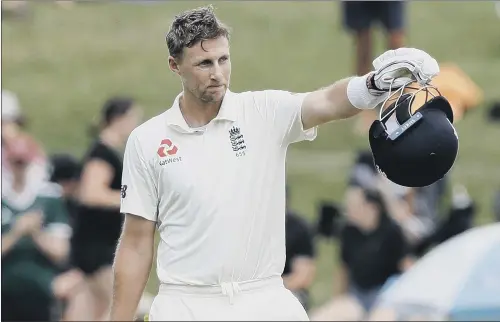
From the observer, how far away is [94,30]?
19.6 m

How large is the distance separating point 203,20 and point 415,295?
138 inches

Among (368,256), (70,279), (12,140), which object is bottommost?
(70,279)

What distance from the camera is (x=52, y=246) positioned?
36.4 ft

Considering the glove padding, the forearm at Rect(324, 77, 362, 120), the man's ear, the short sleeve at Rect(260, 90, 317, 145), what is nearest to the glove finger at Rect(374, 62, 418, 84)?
the glove padding

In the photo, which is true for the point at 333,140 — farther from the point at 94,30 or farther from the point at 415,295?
the point at 415,295

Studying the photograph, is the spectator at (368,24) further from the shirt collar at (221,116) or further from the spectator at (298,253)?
the shirt collar at (221,116)

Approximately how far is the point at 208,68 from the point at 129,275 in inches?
40.8

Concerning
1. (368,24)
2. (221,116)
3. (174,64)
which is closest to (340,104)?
(221,116)

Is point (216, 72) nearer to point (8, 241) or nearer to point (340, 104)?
point (340, 104)

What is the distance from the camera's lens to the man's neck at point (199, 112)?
20.1ft

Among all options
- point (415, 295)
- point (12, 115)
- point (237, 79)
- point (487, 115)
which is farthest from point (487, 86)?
point (415, 295)

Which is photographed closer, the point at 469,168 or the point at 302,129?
the point at 302,129

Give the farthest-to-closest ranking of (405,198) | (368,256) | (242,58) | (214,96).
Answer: (242,58) → (405,198) → (368,256) → (214,96)

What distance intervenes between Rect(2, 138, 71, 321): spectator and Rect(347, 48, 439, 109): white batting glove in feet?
18.4
